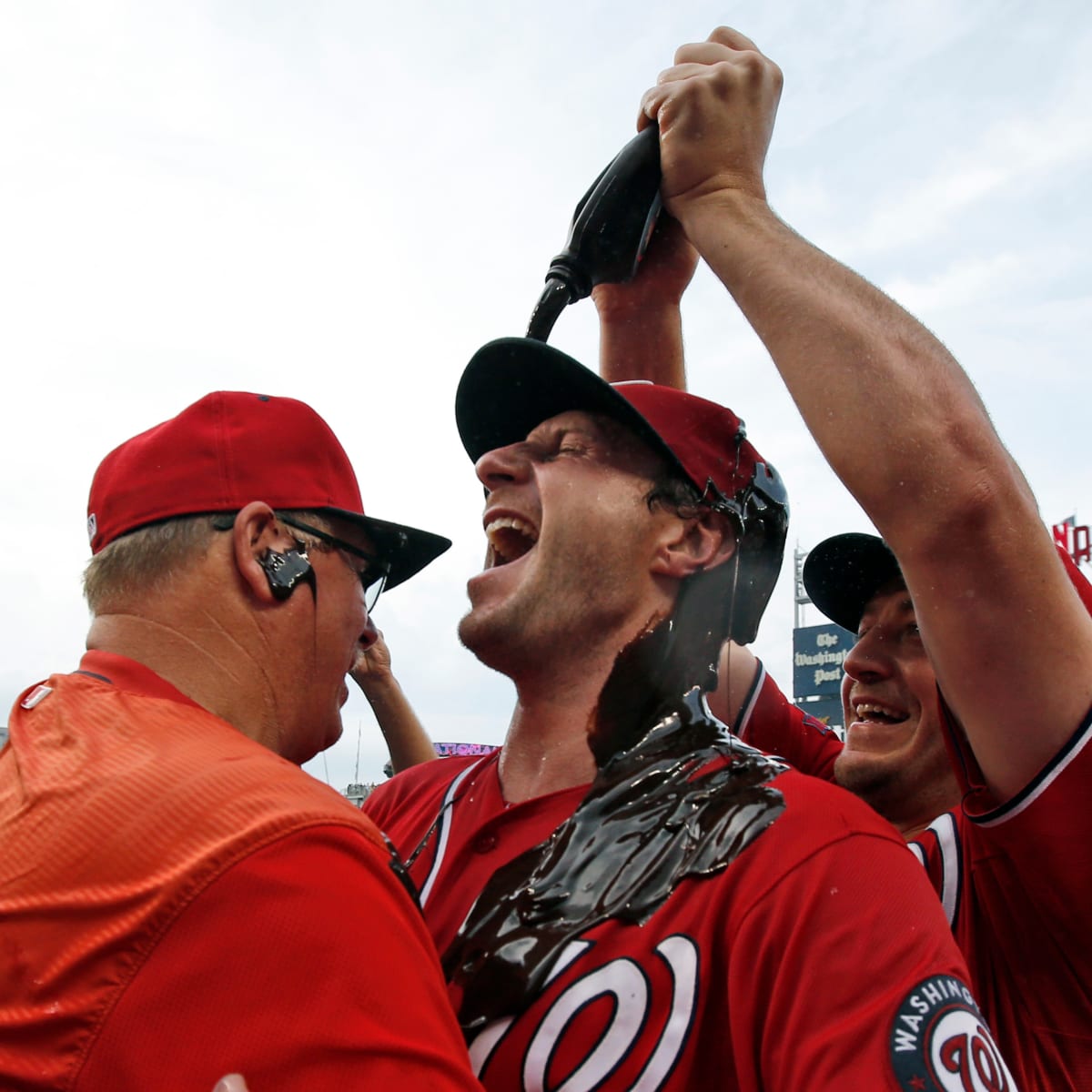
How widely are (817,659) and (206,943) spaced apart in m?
48.3

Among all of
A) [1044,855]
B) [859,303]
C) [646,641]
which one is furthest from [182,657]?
[1044,855]

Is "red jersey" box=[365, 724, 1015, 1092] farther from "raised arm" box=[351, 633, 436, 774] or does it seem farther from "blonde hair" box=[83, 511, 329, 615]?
"raised arm" box=[351, 633, 436, 774]

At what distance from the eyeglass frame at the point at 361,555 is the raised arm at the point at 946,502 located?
1.05 metres

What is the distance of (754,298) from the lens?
1.91 metres

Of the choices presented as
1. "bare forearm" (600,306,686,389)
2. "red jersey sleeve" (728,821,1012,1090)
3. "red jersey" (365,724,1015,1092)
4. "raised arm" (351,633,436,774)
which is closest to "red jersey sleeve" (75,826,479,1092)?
"red jersey" (365,724,1015,1092)

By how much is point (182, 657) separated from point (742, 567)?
4.39 feet

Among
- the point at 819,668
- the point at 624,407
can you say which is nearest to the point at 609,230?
the point at 624,407

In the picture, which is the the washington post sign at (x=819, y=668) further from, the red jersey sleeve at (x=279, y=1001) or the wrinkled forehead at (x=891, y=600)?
the red jersey sleeve at (x=279, y=1001)

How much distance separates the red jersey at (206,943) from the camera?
1205 millimetres

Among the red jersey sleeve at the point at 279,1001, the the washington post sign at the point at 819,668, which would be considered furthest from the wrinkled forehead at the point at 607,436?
the the washington post sign at the point at 819,668

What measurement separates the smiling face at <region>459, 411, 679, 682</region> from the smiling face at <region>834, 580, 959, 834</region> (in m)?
0.92

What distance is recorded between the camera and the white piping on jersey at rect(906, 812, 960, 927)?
1992 millimetres

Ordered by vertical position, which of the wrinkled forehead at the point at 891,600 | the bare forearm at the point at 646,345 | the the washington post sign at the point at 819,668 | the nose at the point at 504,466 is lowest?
the the washington post sign at the point at 819,668

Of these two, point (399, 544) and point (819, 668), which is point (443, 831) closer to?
point (399, 544)
